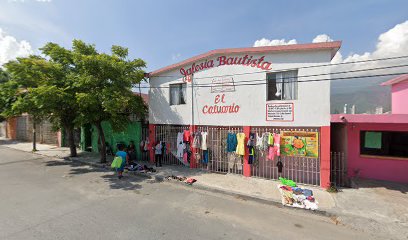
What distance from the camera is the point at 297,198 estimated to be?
6137 mm

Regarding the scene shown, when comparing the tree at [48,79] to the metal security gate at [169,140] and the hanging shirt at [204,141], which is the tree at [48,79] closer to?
Result: the metal security gate at [169,140]

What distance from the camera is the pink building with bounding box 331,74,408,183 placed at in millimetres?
7706

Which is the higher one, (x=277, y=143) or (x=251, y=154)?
(x=277, y=143)

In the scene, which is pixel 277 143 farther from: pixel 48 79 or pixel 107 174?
pixel 48 79

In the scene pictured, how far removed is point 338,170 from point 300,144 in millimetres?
1789

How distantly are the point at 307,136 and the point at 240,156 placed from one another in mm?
2863

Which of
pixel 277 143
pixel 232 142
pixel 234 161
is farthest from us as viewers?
pixel 234 161

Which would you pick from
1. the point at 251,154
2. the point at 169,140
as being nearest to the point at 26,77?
the point at 169,140

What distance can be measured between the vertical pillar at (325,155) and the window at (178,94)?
6500 millimetres

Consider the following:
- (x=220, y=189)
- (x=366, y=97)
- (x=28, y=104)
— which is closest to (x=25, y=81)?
(x=28, y=104)

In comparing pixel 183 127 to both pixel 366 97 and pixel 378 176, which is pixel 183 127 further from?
pixel 366 97

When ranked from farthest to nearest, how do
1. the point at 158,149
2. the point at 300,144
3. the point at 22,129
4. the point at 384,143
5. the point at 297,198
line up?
the point at 22,129, the point at 158,149, the point at 384,143, the point at 300,144, the point at 297,198

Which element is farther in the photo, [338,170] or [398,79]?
[398,79]

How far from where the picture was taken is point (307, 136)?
7.38 m
